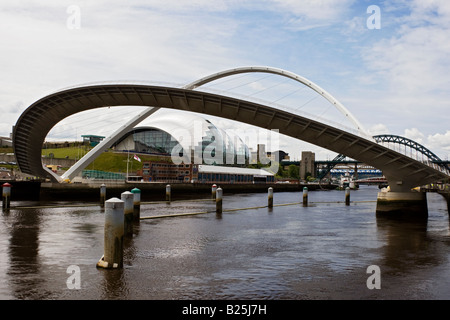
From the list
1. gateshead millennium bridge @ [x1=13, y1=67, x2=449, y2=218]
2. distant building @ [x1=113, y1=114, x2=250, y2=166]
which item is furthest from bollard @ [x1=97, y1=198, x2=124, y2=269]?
distant building @ [x1=113, y1=114, x2=250, y2=166]

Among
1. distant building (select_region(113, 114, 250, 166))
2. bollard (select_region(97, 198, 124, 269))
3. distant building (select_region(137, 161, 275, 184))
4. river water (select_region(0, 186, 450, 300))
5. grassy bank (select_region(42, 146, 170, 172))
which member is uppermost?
distant building (select_region(113, 114, 250, 166))

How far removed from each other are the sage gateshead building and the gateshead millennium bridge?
5804 cm

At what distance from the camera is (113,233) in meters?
13.2

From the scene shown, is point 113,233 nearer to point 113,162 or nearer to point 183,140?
point 113,162

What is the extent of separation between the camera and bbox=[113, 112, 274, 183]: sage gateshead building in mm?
125419

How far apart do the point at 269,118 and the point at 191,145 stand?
95036mm

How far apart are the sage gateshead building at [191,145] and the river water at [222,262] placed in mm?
88165

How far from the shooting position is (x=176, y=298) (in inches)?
436

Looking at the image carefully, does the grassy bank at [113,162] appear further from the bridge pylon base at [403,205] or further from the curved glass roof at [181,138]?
the bridge pylon base at [403,205]

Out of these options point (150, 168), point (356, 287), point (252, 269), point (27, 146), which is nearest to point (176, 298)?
point (252, 269)

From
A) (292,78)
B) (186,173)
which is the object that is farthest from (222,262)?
(186,173)

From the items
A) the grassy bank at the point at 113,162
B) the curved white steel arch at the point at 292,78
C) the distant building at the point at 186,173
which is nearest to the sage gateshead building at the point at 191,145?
the distant building at the point at 186,173

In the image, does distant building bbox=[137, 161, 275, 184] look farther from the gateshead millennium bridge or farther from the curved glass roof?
the gateshead millennium bridge
